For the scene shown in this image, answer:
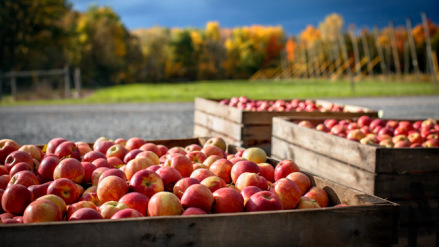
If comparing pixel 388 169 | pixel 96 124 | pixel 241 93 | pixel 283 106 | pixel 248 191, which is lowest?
pixel 96 124

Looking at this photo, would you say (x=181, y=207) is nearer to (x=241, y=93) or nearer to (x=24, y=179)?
(x=24, y=179)

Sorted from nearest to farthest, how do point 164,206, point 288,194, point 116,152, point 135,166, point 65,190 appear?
point 164,206 < point 288,194 < point 65,190 < point 135,166 < point 116,152

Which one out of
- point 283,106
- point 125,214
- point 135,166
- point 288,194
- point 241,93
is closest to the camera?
point 125,214

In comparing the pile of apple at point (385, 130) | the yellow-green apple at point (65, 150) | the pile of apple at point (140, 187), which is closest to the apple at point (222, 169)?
the pile of apple at point (140, 187)

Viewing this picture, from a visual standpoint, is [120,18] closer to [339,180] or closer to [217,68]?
[217,68]

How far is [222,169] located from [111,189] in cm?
82

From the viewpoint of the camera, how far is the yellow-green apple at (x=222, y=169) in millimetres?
2986

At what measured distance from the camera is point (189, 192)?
2.30 m

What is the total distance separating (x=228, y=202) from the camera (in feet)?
7.52

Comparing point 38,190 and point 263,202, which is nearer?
point 263,202

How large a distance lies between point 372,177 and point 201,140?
159cm

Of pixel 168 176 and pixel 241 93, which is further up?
pixel 168 176

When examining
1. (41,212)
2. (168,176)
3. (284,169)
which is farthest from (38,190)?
(284,169)

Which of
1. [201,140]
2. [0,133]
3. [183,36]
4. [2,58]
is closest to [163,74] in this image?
[183,36]
